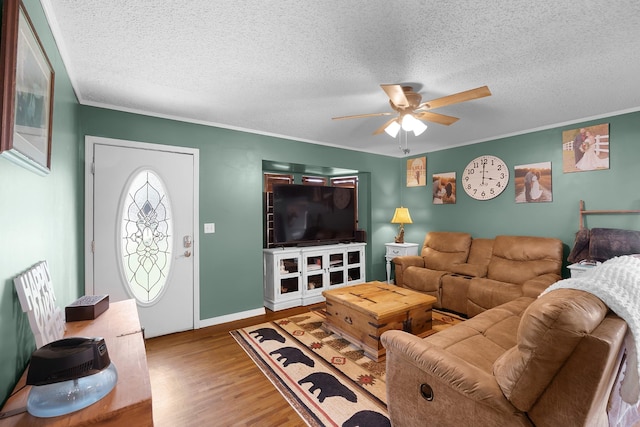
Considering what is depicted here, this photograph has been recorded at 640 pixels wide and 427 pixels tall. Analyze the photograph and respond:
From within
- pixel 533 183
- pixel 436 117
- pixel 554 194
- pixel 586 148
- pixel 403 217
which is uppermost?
pixel 436 117

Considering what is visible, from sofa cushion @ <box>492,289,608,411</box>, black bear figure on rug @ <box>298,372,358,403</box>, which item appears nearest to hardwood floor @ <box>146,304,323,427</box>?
black bear figure on rug @ <box>298,372,358,403</box>

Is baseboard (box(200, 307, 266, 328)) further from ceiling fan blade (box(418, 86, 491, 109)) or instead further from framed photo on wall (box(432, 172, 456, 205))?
framed photo on wall (box(432, 172, 456, 205))

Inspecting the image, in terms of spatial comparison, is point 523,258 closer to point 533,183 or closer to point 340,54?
point 533,183

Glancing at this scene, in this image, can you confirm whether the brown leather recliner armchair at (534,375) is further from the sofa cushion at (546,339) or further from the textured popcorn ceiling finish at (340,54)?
the textured popcorn ceiling finish at (340,54)

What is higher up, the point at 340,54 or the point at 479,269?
the point at 340,54

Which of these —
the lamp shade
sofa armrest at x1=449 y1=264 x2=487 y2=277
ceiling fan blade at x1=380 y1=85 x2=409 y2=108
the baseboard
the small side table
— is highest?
ceiling fan blade at x1=380 y1=85 x2=409 y2=108

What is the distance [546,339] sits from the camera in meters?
1.07

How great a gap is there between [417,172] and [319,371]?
3.93 meters

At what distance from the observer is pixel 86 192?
2734 millimetres

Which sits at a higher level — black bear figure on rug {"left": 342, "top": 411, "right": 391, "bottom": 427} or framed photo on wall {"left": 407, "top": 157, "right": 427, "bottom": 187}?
framed photo on wall {"left": 407, "top": 157, "right": 427, "bottom": 187}

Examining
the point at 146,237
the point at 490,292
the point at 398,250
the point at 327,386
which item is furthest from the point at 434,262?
the point at 146,237

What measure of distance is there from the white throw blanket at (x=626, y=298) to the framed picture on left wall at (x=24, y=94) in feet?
7.27

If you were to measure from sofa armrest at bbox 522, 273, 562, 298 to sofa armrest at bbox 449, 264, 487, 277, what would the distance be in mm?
611

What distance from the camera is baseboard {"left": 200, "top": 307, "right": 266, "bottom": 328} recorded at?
3.33 meters
